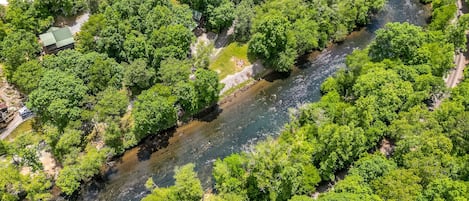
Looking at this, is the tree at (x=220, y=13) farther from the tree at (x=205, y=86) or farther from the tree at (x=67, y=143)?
the tree at (x=67, y=143)

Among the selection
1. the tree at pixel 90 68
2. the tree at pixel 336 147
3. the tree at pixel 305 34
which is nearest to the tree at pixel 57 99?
the tree at pixel 90 68

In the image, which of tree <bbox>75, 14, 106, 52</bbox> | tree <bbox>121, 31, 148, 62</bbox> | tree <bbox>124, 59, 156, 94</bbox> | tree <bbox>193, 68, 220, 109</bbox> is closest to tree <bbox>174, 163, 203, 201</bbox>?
tree <bbox>193, 68, 220, 109</bbox>

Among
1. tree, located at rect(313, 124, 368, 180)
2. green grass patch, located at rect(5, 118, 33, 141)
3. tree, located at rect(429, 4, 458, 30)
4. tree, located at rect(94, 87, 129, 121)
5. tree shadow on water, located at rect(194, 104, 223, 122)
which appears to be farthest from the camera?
tree, located at rect(429, 4, 458, 30)

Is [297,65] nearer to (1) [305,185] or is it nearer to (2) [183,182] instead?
(1) [305,185]

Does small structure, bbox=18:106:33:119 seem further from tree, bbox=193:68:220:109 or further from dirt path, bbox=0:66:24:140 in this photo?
tree, bbox=193:68:220:109

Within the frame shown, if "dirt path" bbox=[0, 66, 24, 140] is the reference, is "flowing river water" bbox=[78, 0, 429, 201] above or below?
below

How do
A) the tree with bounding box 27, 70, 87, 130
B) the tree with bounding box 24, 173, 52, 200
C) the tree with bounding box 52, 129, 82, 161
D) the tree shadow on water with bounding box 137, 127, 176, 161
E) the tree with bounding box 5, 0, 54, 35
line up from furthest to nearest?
1. the tree with bounding box 5, 0, 54, 35
2. the tree shadow on water with bounding box 137, 127, 176, 161
3. the tree with bounding box 27, 70, 87, 130
4. the tree with bounding box 52, 129, 82, 161
5. the tree with bounding box 24, 173, 52, 200

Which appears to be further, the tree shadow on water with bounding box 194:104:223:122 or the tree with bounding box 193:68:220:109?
the tree shadow on water with bounding box 194:104:223:122
